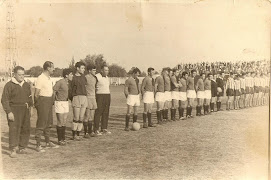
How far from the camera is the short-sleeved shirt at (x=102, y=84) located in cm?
667

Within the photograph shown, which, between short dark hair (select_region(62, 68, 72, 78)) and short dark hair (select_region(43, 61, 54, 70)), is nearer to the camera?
short dark hair (select_region(43, 61, 54, 70))

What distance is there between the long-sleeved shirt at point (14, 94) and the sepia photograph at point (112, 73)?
0.02 metres

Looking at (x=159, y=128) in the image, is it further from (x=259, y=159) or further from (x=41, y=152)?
(x=41, y=152)

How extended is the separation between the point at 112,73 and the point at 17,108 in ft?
6.83

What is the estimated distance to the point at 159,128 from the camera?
24.0 ft

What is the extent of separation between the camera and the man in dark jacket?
538 cm

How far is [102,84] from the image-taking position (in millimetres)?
6703

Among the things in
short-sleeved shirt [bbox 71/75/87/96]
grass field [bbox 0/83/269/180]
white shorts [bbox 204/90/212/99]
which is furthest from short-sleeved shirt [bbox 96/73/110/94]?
white shorts [bbox 204/90/212/99]

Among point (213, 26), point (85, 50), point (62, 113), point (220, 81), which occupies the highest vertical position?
point (213, 26)

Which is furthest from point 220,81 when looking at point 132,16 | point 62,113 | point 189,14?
point 62,113

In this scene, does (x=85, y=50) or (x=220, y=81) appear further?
(x=220, y=81)

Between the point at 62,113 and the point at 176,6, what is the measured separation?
108 inches

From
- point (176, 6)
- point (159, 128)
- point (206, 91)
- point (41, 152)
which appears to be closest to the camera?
point (41, 152)

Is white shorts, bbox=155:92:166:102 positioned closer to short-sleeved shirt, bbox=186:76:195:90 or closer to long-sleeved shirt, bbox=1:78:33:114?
short-sleeved shirt, bbox=186:76:195:90
